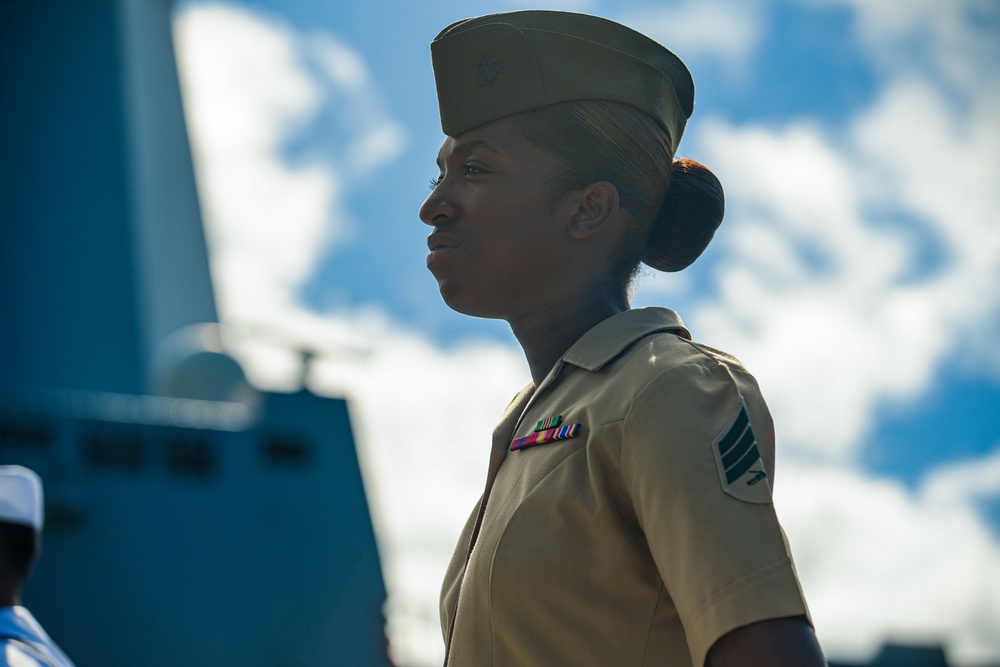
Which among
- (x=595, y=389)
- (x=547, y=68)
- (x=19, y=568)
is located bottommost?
(x=19, y=568)

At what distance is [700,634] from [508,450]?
0.40 m

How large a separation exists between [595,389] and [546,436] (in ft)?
0.25

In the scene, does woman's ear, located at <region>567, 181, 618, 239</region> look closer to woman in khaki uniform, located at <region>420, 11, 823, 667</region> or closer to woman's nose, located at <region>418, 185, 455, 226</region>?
woman in khaki uniform, located at <region>420, 11, 823, 667</region>

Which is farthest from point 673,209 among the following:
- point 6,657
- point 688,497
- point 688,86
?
point 6,657

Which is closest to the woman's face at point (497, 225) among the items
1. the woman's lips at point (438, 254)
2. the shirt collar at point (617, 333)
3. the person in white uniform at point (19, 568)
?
the woman's lips at point (438, 254)

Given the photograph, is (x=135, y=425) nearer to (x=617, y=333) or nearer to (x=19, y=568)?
(x=19, y=568)

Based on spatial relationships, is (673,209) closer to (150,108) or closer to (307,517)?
(307,517)

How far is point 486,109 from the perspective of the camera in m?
1.42

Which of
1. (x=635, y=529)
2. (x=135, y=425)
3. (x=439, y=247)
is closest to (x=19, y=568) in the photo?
(x=439, y=247)

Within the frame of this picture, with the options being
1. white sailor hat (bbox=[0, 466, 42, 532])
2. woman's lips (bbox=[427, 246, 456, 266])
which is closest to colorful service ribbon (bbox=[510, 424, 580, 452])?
woman's lips (bbox=[427, 246, 456, 266])

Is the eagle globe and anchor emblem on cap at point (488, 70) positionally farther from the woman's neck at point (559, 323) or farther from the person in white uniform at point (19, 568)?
the person in white uniform at point (19, 568)

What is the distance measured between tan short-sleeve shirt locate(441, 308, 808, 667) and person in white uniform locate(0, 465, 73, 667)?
73.3 inches

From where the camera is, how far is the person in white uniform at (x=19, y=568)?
2.71 m

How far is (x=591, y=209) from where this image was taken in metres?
1.40
